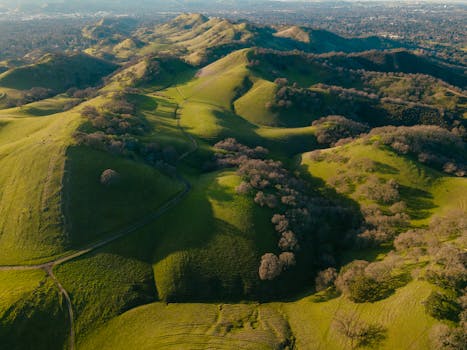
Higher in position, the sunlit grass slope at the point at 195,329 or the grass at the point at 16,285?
the grass at the point at 16,285

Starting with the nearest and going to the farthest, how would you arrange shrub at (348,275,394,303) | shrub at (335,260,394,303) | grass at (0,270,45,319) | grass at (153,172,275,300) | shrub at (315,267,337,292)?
grass at (0,270,45,319)
shrub at (348,275,394,303)
shrub at (335,260,394,303)
grass at (153,172,275,300)
shrub at (315,267,337,292)

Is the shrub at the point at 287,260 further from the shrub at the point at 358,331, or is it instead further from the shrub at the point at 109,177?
the shrub at the point at 109,177

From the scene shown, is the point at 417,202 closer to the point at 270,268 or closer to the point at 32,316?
the point at 270,268

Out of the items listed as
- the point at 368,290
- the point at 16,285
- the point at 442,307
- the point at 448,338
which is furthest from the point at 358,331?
the point at 16,285

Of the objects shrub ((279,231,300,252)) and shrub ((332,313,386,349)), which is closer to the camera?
shrub ((332,313,386,349))

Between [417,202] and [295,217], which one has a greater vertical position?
[295,217]

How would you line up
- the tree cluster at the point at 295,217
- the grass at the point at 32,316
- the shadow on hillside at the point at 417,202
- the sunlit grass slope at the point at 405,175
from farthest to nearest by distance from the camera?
the sunlit grass slope at the point at 405,175 → the shadow on hillside at the point at 417,202 → the tree cluster at the point at 295,217 → the grass at the point at 32,316

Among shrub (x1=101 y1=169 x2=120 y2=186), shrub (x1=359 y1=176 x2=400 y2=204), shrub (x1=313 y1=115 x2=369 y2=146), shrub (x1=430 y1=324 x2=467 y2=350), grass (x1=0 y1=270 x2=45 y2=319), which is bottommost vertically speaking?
shrub (x1=313 y1=115 x2=369 y2=146)

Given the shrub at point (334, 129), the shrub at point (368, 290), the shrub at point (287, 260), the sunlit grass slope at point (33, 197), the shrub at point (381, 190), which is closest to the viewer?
the shrub at point (368, 290)

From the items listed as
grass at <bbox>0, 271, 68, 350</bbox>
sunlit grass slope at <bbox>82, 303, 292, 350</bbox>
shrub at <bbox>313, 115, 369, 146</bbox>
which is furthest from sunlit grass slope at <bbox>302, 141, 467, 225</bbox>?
grass at <bbox>0, 271, 68, 350</bbox>

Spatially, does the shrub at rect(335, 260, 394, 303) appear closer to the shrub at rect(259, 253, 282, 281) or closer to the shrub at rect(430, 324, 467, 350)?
the shrub at rect(430, 324, 467, 350)

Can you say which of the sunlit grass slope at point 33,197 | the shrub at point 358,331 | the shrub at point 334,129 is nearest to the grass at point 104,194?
the sunlit grass slope at point 33,197
